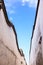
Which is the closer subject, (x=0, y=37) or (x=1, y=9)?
(x=1, y=9)

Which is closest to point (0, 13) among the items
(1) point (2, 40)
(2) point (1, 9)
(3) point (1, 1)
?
(2) point (1, 9)

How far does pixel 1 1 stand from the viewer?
4.58 m

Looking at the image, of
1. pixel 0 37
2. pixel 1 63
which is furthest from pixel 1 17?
pixel 1 63

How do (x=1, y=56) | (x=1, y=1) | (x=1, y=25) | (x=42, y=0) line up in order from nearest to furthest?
(x=1, y=1)
(x=42, y=0)
(x=1, y=25)
(x=1, y=56)

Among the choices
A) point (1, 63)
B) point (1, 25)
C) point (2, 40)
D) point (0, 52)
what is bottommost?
point (1, 63)

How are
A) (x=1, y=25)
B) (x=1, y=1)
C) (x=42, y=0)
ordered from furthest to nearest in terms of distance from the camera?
(x=1, y=25), (x=42, y=0), (x=1, y=1)

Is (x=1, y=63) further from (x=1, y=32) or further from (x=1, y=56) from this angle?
(x=1, y=32)

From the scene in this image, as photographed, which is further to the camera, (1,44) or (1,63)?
(1,63)

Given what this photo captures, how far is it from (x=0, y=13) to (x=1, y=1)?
44 cm

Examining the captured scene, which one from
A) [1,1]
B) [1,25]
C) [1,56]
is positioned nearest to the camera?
[1,1]

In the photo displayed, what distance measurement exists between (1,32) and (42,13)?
1.21 m

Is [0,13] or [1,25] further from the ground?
[0,13]

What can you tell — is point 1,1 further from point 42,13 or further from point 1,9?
point 42,13

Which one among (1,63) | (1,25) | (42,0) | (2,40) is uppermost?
(42,0)
